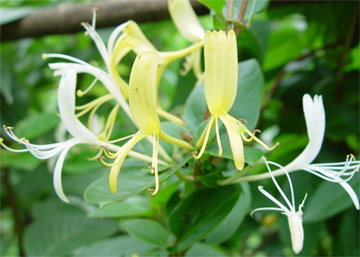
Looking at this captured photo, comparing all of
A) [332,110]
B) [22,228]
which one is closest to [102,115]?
[22,228]

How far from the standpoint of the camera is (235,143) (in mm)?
353

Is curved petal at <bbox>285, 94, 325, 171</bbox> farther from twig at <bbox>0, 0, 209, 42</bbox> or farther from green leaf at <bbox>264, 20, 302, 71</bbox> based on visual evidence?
green leaf at <bbox>264, 20, 302, 71</bbox>

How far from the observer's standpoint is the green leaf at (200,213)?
0.43 meters

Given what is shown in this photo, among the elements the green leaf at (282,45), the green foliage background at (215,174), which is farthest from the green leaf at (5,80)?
the green leaf at (282,45)

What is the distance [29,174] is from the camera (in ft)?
3.07

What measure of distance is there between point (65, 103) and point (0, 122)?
0.53 metres

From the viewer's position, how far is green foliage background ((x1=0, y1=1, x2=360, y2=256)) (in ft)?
1.51

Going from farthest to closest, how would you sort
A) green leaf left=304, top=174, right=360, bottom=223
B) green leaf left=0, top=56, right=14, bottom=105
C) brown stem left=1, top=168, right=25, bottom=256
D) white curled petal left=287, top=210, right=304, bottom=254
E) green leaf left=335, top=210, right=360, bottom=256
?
1. brown stem left=1, top=168, right=25, bottom=256
2. green leaf left=0, top=56, right=14, bottom=105
3. green leaf left=335, top=210, right=360, bottom=256
4. green leaf left=304, top=174, right=360, bottom=223
5. white curled petal left=287, top=210, right=304, bottom=254

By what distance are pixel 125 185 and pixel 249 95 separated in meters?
0.17

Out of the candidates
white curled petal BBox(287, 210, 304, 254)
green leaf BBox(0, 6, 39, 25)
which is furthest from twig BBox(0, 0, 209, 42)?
white curled petal BBox(287, 210, 304, 254)

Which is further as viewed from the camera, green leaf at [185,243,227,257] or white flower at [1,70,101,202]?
green leaf at [185,243,227,257]

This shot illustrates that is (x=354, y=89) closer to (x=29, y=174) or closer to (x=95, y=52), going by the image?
(x=95, y=52)

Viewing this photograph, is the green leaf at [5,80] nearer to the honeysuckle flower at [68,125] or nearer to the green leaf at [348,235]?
the honeysuckle flower at [68,125]

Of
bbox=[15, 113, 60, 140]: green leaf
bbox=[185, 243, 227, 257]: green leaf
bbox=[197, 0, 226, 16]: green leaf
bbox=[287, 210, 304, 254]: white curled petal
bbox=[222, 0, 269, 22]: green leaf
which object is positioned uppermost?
bbox=[197, 0, 226, 16]: green leaf
